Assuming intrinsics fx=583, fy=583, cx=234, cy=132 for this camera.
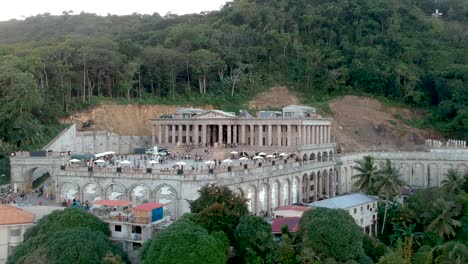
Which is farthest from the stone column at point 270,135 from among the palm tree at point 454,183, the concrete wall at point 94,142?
the palm tree at point 454,183

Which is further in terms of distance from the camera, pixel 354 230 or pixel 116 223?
pixel 116 223

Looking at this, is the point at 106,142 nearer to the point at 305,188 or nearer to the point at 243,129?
the point at 243,129

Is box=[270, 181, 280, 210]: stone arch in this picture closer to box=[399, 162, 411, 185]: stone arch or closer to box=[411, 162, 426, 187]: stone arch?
box=[399, 162, 411, 185]: stone arch

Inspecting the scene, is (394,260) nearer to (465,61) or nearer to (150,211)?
(150,211)

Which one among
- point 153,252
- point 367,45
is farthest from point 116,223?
point 367,45

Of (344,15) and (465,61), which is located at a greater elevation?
(344,15)

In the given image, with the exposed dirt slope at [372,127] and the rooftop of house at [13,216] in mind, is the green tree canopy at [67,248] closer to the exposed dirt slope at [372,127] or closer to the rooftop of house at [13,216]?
the rooftop of house at [13,216]
